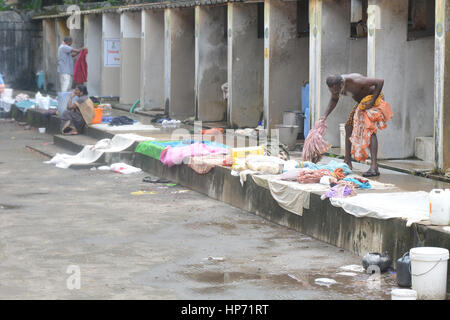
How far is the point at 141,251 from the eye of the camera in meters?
9.68

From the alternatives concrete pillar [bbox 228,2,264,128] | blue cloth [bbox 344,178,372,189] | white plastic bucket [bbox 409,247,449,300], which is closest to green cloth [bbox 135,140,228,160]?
concrete pillar [bbox 228,2,264,128]

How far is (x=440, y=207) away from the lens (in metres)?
8.38

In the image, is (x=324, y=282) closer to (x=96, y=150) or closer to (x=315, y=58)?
(x=315, y=58)

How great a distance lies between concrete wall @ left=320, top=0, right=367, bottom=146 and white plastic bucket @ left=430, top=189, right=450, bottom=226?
6475 mm

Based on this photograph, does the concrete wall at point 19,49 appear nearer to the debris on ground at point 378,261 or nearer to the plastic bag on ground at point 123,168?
the plastic bag on ground at point 123,168

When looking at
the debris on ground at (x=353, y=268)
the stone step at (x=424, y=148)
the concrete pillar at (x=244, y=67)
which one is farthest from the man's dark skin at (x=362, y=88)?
the concrete pillar at (x=244, y=67)

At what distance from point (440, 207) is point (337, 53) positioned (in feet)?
22.8

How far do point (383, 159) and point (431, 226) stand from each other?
5.29m

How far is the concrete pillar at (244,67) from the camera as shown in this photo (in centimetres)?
1792

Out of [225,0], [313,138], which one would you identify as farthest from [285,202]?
[225,0]

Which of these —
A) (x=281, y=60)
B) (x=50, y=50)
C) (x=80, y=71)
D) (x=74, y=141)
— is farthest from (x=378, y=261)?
(x=50, y=50)

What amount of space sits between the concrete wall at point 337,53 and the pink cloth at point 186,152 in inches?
79.4

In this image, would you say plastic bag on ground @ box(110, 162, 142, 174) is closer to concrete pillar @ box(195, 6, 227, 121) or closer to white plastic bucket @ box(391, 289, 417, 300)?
concrete pillar @ box(195, 6, 227, 121)

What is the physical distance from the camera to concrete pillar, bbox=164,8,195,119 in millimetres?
20859
